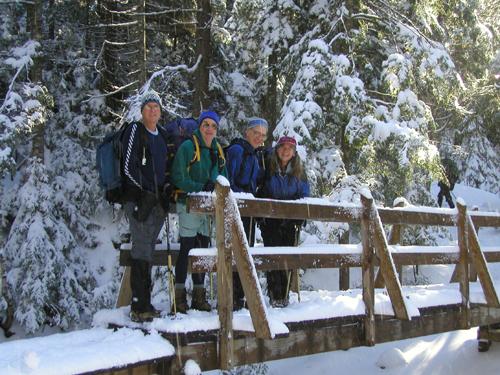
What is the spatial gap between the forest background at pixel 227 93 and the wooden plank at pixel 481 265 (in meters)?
4.46

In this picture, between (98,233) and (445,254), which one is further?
(98,233)

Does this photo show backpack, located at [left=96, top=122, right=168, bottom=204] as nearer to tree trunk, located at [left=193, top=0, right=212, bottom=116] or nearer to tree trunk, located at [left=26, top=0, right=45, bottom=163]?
tree trunk, located at [left=193, top=0, right=212, bottom=116]

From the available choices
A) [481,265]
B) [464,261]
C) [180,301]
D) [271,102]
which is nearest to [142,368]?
[180,301]

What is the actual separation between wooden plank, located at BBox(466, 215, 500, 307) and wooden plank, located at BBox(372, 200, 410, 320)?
72.2 inches

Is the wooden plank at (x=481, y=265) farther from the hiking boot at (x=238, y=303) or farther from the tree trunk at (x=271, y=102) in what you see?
the tree trunk at (x=271, y=102)

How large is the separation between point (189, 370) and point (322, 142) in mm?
9575

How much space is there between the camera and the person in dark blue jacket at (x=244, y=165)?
598 centimetres

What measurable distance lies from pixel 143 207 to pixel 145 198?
8 centimetres

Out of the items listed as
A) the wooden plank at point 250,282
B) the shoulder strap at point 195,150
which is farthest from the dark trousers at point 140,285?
the shoulder strap at point 195,150

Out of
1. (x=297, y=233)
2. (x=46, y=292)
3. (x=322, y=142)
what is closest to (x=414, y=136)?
(x=322, y=142)

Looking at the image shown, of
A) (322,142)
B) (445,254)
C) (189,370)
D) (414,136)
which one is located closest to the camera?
(189,370)

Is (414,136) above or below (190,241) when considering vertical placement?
above

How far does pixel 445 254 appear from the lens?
7.20m

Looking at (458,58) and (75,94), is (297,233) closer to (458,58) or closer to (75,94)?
(458,58)
